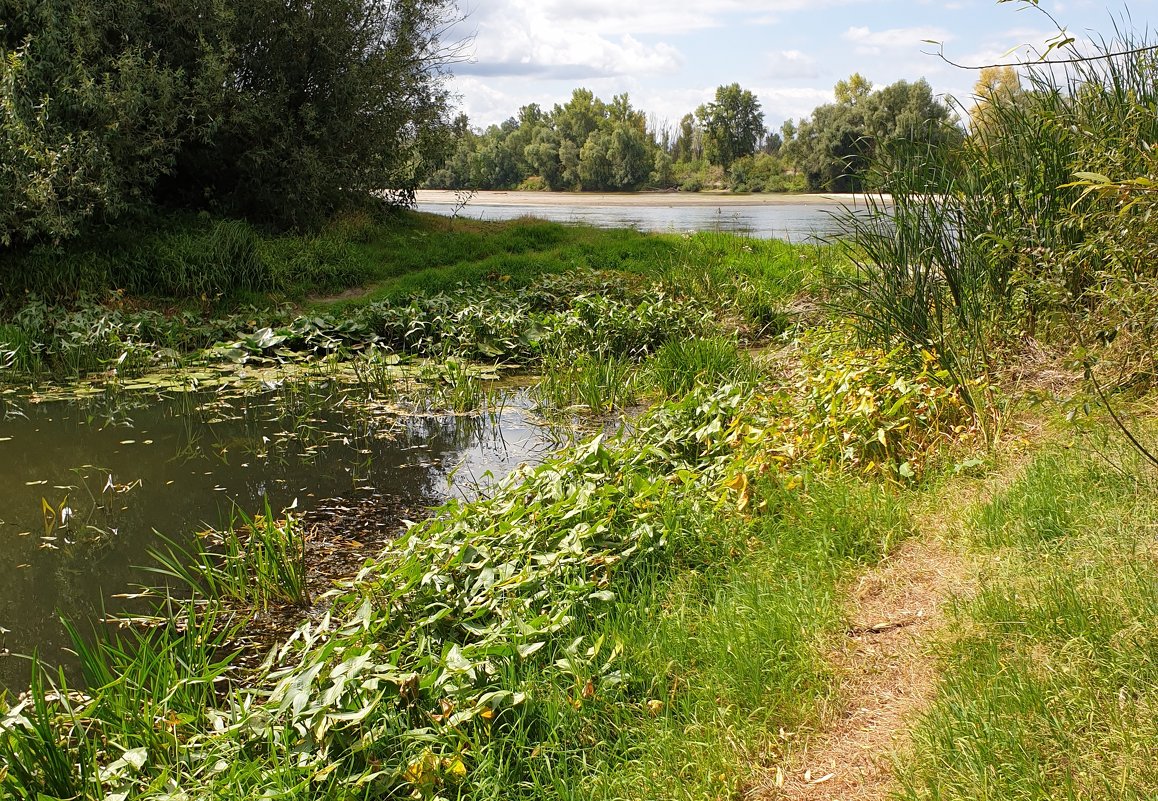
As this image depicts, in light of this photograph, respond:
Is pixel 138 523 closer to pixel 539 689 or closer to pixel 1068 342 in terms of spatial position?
pixel 539 689

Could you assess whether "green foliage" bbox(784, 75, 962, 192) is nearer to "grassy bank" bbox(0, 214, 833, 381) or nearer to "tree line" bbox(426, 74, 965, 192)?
"tree line" bbox(426, 74, 965, 192)

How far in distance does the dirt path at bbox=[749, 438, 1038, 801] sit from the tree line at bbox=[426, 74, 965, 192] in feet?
140

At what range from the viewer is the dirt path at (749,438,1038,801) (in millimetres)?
2816

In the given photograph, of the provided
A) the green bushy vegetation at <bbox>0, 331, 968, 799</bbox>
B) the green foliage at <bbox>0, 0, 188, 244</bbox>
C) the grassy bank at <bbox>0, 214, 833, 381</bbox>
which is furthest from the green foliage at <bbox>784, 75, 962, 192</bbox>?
the green bushy vegetation at <bbox>0, 331, 968, 799</bbox>

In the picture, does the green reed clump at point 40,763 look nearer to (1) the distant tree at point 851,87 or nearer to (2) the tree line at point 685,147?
(2) the tree line at point 685,147

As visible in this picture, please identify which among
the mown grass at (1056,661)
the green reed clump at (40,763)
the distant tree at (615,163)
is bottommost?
the green reed clump at (40,763)

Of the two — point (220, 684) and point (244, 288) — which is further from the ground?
point (244, 288)

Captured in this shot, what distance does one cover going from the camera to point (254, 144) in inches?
567

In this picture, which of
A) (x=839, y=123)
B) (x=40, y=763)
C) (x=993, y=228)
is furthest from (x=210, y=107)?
(x=839, y=123)

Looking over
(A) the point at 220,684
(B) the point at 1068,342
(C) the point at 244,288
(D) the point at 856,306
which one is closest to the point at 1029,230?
(B) the point at 1068,342

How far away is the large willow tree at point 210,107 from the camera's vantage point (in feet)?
37.4

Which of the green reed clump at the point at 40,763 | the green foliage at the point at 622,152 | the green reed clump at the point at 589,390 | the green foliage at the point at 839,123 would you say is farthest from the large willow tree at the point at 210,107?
the green foliage at the point at 622,152

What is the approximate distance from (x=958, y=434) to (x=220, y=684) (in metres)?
4.14

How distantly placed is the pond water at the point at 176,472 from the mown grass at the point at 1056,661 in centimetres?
364
